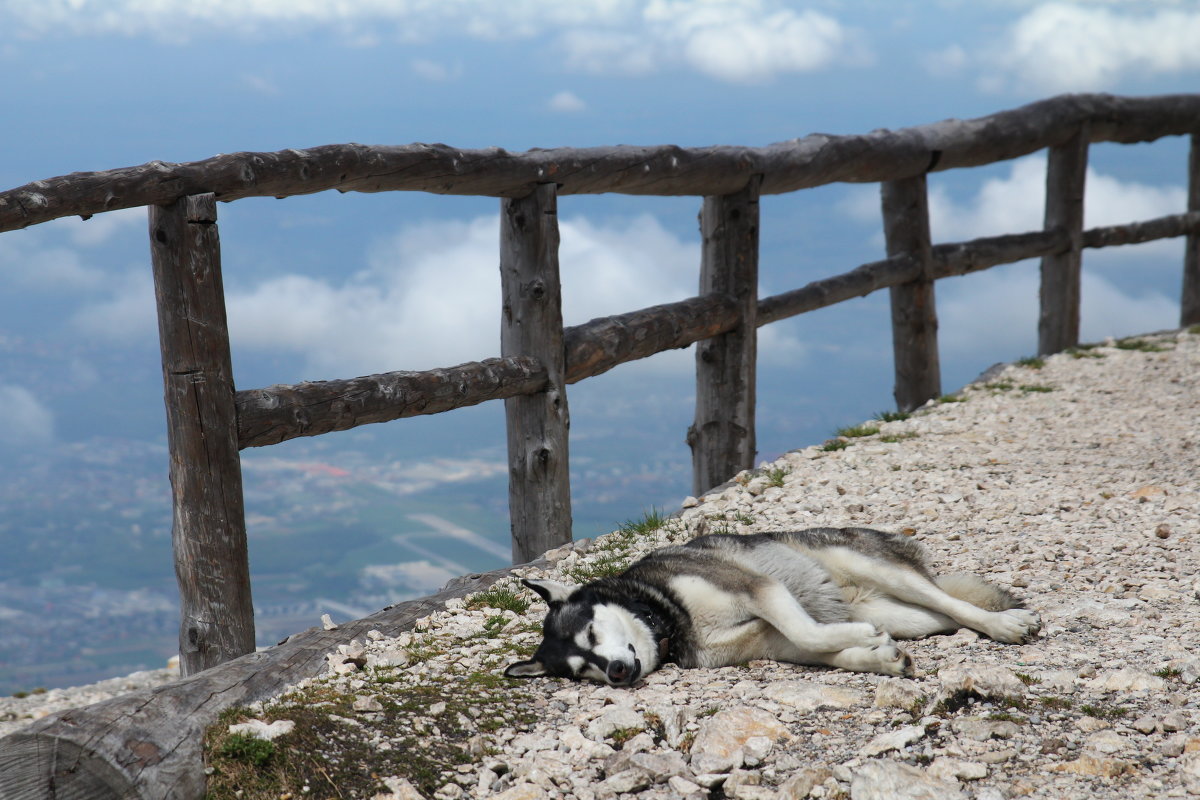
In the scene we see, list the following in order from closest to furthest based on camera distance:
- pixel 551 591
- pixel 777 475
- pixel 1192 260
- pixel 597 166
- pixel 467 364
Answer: pixel 551 591
pixel 467 364
pixel 597 166
pixel 777 475
pixel 1192 260

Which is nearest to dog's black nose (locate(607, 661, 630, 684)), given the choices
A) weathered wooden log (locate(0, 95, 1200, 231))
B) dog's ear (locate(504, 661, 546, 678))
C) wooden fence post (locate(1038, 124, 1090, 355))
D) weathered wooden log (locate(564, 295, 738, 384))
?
dog's ear (locate(504, 661, 546, 678))

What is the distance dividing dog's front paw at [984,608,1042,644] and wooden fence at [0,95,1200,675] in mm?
2993

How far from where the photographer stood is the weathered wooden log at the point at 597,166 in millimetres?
4590

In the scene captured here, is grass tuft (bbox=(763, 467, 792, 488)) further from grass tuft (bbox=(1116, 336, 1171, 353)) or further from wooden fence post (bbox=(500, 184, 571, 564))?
grass tuft (bbox=(1116, 336, 1171, 353))

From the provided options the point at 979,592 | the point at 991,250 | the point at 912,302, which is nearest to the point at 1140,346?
the point at 991,250

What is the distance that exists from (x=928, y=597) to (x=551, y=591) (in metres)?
1.49

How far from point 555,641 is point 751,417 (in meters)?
4.65

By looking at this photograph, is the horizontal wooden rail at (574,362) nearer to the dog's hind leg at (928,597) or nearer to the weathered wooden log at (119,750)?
the weathered wooden log at (119,750)

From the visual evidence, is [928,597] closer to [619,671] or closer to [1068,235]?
[619,671]

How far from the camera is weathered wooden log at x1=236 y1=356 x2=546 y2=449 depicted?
507cm

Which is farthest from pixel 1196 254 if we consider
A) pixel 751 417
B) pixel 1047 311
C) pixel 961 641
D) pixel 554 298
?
pixel 961 641

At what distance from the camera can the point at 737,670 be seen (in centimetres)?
409

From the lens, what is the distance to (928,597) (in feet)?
14.1

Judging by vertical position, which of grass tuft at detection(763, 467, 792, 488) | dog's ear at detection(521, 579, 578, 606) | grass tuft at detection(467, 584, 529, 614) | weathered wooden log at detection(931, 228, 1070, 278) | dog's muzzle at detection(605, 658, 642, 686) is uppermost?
weathered wooden log at detection(931, 228, 1070, 278)
